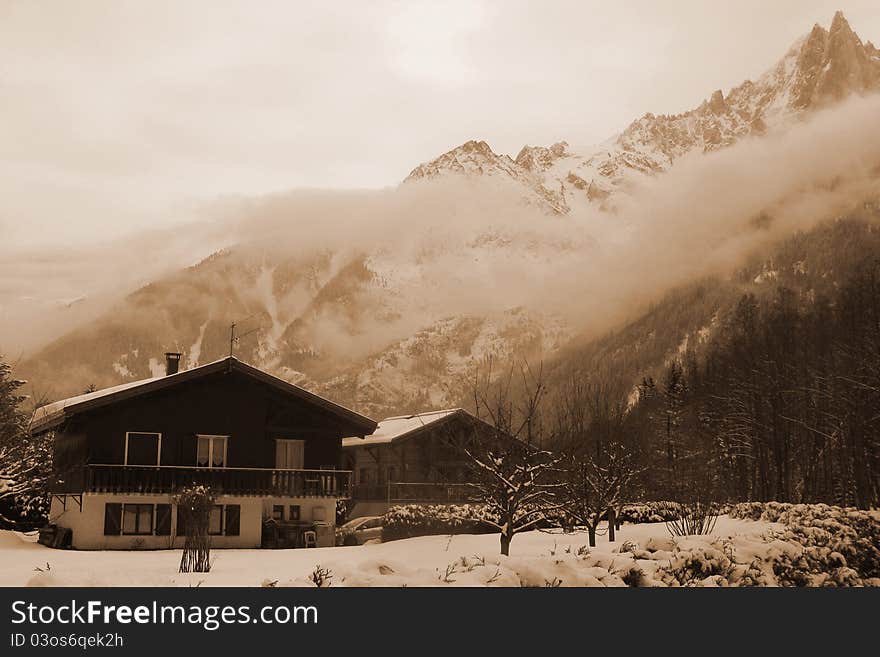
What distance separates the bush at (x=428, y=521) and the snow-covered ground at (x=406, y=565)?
445 centimetres

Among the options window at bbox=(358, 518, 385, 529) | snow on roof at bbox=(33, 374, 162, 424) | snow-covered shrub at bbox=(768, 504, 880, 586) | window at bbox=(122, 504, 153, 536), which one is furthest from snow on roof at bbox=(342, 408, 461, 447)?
snow-covered shrub at bbox=(768, 504, 880, 586)

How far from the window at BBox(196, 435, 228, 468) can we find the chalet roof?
1.97m

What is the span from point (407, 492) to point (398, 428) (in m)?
3.02

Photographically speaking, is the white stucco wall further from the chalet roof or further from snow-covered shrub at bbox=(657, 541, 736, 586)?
snow-covered shrub at bbox=(657, 541, 736, 586)

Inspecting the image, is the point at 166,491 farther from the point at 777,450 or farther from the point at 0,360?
the point at 777,450

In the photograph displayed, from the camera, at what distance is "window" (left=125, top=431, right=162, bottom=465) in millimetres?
29312

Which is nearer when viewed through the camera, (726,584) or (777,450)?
(726,584)

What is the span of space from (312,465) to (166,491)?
486cm

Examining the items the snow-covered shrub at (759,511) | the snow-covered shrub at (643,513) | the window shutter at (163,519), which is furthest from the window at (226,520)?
the snow-covered shrub at (759,511)

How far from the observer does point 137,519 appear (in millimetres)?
28875

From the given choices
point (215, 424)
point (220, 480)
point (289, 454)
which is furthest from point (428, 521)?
point (215, 424)

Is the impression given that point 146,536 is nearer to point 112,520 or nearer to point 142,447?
point 112,520
